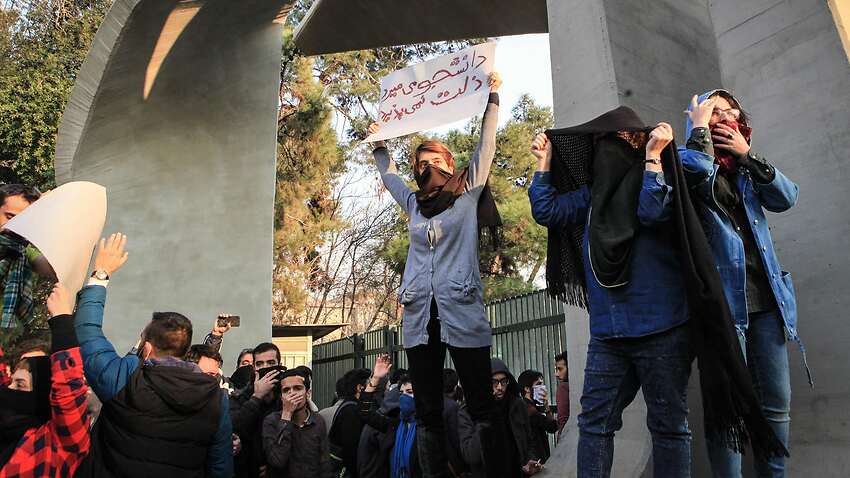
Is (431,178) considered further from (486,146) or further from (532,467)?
(532,467)

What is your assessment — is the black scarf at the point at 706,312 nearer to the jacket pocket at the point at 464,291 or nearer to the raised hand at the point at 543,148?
the raised hand at the point at 543,148

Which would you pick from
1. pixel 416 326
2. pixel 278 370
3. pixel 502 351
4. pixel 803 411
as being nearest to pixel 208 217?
pixel 502 351

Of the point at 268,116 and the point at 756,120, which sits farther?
the point at 268,116

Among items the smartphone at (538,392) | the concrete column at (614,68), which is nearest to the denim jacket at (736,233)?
the concrete column at (614,68)

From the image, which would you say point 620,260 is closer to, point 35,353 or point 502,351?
point 35,353

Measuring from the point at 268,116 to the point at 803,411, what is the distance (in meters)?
7.37

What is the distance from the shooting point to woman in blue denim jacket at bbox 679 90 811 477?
245 centimetres

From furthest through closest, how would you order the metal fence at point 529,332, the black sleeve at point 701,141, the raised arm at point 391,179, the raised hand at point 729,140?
the metal fence at point 529,332 → the raised arm at point 391,179 → the raised hand at point 729,140 → the black sleeve at point 701,141

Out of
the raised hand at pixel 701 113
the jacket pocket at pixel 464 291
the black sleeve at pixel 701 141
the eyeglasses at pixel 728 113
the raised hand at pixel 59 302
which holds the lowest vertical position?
the raised hand at pixel 59 302

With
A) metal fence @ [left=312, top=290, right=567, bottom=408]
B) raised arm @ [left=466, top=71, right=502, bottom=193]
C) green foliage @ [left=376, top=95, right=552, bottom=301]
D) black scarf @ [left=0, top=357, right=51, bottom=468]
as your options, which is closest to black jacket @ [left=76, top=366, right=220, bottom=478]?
black scarf @ [left=0, top=357, right=51, bottom=468]

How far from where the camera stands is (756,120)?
341cm

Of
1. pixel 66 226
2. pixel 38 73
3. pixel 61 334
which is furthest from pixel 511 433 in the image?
pixel 38 73

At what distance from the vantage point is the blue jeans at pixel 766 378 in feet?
7.88

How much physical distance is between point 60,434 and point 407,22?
18.8 ft
